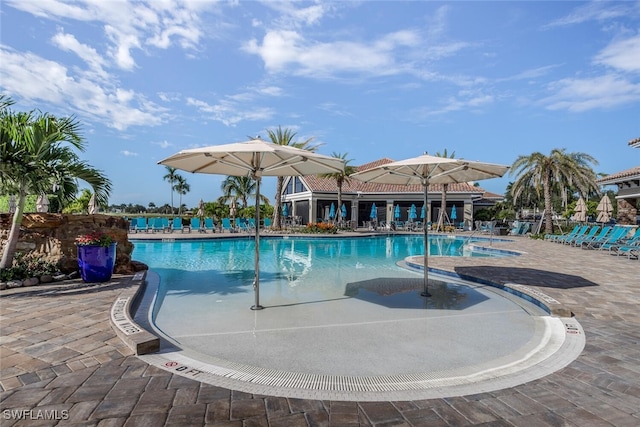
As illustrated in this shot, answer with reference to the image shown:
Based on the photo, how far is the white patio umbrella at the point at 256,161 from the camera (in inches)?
182

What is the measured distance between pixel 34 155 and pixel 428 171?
719 cm

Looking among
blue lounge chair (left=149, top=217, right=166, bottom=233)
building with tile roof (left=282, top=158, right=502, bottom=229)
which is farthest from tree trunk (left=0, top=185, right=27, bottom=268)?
building with tile roof (left=282, top=158, right=502, bottom=229)

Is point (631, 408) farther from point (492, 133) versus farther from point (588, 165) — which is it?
point (588, 165)

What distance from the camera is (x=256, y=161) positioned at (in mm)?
5520

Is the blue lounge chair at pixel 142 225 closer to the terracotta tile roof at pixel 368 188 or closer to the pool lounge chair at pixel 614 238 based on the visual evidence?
the terracotta tile roof at pixel 368 188

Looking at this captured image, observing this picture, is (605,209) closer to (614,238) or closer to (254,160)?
(614,238)

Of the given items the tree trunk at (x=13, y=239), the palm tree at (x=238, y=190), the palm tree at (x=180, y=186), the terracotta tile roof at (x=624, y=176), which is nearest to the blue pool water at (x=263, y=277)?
the tree trunk at (x=13, y=239)

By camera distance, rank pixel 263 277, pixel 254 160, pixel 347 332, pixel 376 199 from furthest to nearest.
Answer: pixel 376 199 → pixel 263 277 → pixel 254 160 → pixel 347 332

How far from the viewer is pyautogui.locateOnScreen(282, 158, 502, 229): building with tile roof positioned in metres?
30.8

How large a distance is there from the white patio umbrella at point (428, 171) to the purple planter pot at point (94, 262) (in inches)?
195

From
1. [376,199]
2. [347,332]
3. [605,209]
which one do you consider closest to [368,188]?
[376,199]

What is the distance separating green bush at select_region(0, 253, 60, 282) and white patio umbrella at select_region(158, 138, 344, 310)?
140 inches

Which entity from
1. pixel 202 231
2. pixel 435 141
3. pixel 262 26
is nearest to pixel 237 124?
pixel 202 231

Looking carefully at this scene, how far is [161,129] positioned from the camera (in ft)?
62.8
